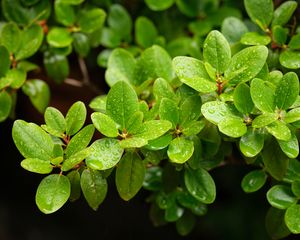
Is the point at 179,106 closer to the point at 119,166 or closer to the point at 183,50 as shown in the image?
the point at 119,166

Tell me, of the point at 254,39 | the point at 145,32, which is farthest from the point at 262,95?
the point at 145,32

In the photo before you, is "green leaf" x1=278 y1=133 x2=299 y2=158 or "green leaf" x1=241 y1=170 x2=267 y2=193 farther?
"green leaf" x1=241 y1=170 x2=267 y2=193

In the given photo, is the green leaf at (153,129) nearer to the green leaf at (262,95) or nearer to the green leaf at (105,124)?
the green leaf at (105,124)

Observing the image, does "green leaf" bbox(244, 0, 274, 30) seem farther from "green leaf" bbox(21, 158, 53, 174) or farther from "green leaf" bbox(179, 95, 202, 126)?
"green leaf" bbox(21, 158, 53, 174)

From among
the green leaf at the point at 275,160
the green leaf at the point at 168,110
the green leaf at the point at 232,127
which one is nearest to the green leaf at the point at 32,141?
the green leaf at the point at 168,110

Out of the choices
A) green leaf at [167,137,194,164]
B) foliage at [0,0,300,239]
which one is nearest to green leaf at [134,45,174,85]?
foliage at [0,0,300,239]

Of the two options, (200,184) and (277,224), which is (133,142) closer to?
(200,184)
